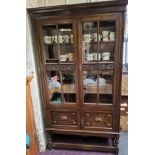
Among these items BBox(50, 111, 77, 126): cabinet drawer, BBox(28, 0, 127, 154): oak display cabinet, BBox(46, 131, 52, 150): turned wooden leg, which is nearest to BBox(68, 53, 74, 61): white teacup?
BBox(28, 0, 127, 154): oak display cabinet

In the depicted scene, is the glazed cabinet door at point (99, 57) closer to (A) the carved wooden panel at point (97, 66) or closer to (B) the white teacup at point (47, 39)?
(A) the carved wooden panel at point (97, 66)

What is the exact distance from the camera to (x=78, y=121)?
6.68 feet

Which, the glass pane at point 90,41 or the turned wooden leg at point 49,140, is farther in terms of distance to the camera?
the turned wooden leg at point 49,140

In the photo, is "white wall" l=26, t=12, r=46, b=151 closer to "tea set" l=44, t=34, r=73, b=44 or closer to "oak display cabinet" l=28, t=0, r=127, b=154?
"oak display cabinet" l=28, t=0, r=127, b=154

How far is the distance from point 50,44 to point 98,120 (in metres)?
1.12

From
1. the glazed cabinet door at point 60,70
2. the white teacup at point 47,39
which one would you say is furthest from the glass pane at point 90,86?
the white teacup at point 47,39

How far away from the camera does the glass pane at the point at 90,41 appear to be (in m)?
1.81

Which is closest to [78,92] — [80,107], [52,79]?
[80,107]

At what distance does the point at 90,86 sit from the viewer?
1.98 meters

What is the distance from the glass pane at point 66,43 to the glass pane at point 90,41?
15cm

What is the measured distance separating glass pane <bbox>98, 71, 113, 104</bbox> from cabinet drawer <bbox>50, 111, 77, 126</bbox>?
411mm
